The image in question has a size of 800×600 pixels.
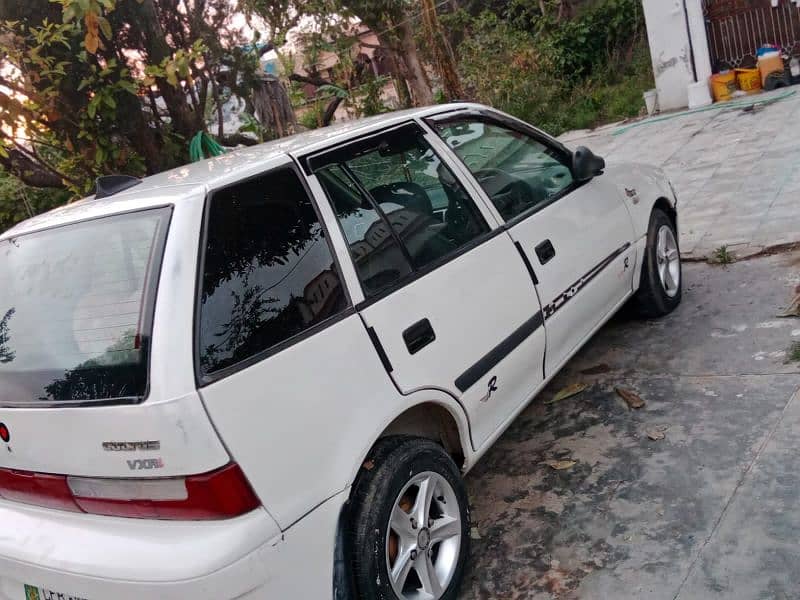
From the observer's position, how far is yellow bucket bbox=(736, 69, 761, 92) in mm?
11961

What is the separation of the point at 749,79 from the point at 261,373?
1183 centimetres

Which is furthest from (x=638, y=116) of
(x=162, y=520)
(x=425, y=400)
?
(x=162, y=520)

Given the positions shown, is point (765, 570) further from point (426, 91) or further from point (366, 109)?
Answer: point (366, 109)

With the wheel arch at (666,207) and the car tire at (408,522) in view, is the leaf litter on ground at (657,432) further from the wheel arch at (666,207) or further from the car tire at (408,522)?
the wheel arch at (666,207)

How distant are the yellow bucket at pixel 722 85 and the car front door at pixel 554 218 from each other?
8.79 m

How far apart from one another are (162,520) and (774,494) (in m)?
2.32

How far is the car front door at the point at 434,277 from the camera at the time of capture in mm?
2900

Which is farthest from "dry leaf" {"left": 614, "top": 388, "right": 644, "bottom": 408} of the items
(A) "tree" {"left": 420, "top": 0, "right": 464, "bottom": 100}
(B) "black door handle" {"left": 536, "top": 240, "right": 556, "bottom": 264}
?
(A) "tree" {"left": 420, "top": 0, "right": 464, "bottom": 100}

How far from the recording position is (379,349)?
9.05 feet

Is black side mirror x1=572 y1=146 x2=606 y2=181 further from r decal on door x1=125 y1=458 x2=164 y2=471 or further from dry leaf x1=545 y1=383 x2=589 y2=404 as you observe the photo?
r decal on door x1=125 y1=458 x2=164 y2=471

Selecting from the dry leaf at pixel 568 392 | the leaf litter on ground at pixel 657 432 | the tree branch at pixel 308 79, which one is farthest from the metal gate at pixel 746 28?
the leaf litter on ground at pixel 657 432

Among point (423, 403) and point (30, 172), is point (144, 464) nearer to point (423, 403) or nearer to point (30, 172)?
point (423, 403)

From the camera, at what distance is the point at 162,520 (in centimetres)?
229

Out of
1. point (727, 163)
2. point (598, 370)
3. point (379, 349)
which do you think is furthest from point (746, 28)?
point (379, 349)
